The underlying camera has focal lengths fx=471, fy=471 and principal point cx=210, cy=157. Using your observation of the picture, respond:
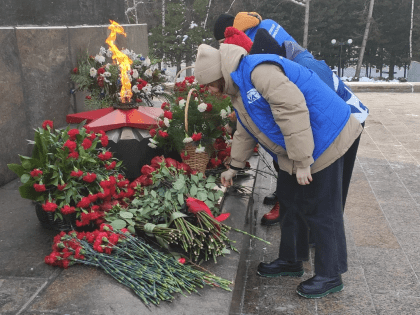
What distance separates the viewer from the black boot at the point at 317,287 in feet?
9.55

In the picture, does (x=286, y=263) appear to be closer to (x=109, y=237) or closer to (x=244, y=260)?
(x=244, y=260)

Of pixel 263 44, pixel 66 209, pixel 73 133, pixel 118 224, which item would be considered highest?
pixel 263 44

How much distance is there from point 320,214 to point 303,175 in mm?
367

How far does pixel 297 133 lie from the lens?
2418 mm

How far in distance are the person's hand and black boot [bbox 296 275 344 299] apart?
72cm

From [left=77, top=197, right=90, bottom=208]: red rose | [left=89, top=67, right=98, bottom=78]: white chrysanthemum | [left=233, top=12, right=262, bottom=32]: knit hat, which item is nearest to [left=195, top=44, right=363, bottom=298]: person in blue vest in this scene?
[left=77, top=197, right=90, bottom=208]: red rose

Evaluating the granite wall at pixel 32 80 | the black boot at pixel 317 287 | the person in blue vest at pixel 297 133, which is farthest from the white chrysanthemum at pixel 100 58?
the black boot at pixel 317 287

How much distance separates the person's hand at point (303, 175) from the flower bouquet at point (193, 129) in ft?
4.17

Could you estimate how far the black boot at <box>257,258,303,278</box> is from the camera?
3168 millimetres

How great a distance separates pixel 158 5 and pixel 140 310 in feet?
108

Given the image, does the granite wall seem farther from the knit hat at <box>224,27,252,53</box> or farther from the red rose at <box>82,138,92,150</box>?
the knit hat at <box>224,27,252,53</box>

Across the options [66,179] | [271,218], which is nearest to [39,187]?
[66,179]

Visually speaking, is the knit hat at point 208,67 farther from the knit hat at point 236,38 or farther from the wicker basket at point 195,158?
the wicker basket at point 195,158

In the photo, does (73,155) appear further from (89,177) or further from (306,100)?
(306,100)
